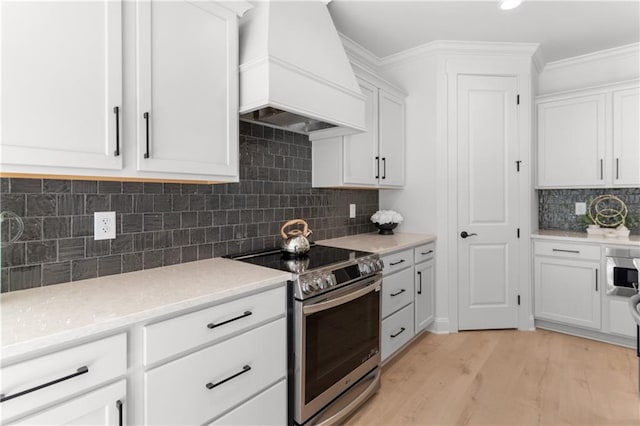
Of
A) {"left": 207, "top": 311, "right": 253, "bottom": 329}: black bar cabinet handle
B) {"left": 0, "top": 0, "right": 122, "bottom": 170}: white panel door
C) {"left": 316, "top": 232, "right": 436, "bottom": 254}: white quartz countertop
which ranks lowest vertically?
{"left": 207, "top": 311, "right": 253, "bottom": 329}: black bar cabinet handle

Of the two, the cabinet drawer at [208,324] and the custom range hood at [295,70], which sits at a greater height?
the custom range hood at [295,70]

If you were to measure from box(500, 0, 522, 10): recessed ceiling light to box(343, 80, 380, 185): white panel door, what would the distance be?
1060mm

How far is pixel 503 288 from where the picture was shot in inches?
130

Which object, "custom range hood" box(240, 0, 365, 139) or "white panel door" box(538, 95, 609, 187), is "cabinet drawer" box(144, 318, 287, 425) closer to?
"custom range hood" box(240, 0, 365, 139)

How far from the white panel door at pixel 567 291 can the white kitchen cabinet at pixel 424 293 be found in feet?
3.43

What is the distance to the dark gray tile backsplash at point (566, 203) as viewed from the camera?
338 centimetres

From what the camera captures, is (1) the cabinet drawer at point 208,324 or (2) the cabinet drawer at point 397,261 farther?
(2) the cabinet drawer at point 397,261

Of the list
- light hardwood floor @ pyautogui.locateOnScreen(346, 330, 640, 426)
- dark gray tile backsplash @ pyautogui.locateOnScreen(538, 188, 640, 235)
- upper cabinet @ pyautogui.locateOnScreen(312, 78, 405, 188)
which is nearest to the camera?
light hardwood floor @ pyautogui.locateOnScreen(346, 330, 640, 426)

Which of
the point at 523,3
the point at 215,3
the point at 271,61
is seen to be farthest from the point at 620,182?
the point at 215,3

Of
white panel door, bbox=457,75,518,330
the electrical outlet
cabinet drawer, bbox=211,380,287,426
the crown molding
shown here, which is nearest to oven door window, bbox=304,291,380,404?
cabinet drawer, bbox=211,380,287,426

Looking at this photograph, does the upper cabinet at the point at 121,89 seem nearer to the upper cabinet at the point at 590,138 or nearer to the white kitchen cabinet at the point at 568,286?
the white kitchen cabinet at the point at 568,286

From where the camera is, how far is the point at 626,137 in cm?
314

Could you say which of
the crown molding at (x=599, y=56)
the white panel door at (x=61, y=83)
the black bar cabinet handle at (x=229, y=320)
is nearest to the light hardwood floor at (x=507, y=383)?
the black bar cabinet handle at (x=229, y=320)

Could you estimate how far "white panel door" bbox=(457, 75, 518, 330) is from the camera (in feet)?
10.7
